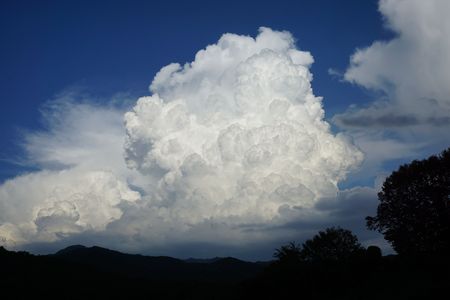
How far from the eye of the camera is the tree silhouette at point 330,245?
97.2m

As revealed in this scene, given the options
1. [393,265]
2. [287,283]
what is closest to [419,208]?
[393,265]

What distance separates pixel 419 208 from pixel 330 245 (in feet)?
103

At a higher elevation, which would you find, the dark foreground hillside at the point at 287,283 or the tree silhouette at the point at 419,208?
the tree silhouette at the point at 419,208

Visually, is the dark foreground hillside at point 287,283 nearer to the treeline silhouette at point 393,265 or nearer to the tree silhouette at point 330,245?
the treeline silhouette at point 393,265

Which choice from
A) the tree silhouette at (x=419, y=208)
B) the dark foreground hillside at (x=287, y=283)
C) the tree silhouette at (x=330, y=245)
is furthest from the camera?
the tree silhouette at (x=330, y=245)

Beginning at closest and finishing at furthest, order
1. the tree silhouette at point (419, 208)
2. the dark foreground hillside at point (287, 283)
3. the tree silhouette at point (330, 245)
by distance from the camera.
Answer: the dark foreground hillside at point (287, 283)
the tree silhouette at point (419, 208)
the tree silhouette at point (330, 245)

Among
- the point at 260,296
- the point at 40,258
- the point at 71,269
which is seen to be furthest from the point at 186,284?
the point at 260,296

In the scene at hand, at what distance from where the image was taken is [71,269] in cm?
11975

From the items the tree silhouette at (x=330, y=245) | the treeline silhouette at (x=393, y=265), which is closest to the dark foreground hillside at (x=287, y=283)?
the treeline silhouette at (x=393, y=265)

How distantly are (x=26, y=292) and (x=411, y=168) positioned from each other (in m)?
75.3

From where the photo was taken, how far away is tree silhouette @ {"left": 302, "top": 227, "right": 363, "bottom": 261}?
97.2m

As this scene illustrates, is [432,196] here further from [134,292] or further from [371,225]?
[134,292]

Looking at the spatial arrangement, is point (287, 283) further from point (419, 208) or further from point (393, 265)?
point (419, 208)

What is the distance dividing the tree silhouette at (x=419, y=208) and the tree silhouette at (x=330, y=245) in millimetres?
23722
